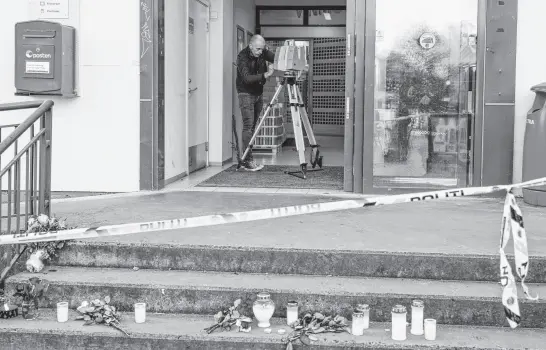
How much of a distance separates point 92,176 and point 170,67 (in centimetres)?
141

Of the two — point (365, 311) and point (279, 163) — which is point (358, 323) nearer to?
point (365, 311)

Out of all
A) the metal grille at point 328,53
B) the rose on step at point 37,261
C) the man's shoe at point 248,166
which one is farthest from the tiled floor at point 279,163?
the rose on step at point 37,261

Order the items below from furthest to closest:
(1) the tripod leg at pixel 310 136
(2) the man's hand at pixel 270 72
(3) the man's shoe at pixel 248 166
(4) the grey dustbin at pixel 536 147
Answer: (3) the man's shoe at pixel 248 166, (2) the man's hand at pixel 270 72, (1) the tripod leg at pixel 310 136, (4) the grey dustbin at pixel 536 147

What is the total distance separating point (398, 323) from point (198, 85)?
5.84 metres

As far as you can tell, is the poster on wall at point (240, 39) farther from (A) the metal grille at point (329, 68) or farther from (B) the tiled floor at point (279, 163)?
(A) the metal grille at point (329, 68)

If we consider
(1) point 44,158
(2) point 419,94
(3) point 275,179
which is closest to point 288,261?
(1) point 44,158

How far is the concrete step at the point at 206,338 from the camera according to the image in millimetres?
4152

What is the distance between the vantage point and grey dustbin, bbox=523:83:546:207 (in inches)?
260

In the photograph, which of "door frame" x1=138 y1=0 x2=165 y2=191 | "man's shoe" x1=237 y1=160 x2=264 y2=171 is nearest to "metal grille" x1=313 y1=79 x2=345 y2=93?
"man's shoe" x1=237 y1=160 x2=264 y2=171

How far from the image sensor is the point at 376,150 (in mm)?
7332

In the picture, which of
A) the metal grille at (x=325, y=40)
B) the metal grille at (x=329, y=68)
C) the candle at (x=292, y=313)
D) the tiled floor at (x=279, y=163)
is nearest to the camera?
the candle at (x=292, y=313)

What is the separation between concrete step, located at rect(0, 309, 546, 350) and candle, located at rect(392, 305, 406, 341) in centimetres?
4

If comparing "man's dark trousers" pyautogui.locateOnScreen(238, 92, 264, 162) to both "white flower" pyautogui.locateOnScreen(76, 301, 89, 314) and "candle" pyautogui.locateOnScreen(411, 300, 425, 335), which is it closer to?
"white flower" pyautogui.locateOnScreen(76, 301, 89, 314)

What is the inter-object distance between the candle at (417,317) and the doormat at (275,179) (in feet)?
12.0
